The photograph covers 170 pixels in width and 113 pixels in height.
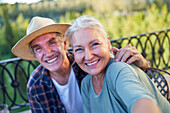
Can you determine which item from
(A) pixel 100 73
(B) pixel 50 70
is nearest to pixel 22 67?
(B) pixel 50 70

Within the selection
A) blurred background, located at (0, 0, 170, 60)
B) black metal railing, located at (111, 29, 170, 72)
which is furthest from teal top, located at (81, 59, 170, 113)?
blurred background, located at (0, 0, 170, 60)

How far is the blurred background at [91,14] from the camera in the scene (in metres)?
3.22

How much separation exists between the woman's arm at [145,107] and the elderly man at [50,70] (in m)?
0.94

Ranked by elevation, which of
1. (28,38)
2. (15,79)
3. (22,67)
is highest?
(28,38)

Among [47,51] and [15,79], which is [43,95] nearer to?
[47,51]

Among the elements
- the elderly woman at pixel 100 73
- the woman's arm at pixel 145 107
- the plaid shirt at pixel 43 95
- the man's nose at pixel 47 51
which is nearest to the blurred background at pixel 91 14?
the plaid shirt at pixel 43 95

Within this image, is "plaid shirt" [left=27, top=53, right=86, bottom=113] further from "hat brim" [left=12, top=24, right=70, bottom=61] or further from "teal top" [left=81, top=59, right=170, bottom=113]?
"teal top" [left=81, top=59, right=170, bottom=113]

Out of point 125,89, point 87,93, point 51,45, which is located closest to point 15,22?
point 51,45

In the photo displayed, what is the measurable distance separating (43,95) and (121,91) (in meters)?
1.04

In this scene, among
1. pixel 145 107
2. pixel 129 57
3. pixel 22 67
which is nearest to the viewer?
pixel 145 107

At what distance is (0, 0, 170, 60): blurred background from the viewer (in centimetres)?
322

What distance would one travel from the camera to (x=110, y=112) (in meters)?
1.07

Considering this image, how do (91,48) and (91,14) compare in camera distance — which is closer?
(91,48)

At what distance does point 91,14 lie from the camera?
3.95 m
